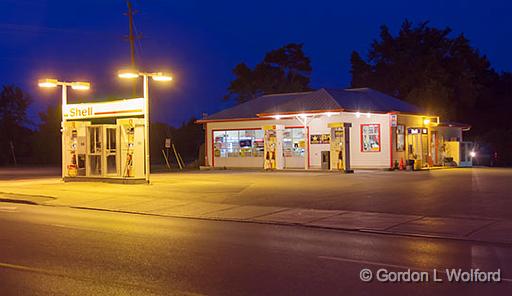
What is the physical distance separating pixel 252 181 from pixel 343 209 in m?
10.8

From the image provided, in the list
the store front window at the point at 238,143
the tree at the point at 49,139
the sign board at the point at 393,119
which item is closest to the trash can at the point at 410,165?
the sign board at the point at 393,119

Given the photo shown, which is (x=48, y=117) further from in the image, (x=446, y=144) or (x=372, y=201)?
(x=372, y=201)

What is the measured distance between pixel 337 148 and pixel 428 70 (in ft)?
89.4

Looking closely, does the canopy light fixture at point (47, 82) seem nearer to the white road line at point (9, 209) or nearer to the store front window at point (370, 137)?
the white road line at point (9, 209)

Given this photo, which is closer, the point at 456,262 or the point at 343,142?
the point at 456,262

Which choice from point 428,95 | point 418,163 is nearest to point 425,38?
point 428,95

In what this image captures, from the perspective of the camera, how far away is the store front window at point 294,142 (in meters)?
38.0

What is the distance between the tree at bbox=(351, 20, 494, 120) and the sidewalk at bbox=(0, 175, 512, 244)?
32.3 m

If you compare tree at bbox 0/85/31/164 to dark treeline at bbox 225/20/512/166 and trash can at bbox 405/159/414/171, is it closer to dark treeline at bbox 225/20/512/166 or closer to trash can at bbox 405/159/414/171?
dark treeline at bbox 225/20/512/166

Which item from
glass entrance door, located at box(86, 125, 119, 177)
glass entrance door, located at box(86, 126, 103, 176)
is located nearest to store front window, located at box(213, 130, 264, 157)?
glass entrance door, located at box(86, 125, 119, 177)

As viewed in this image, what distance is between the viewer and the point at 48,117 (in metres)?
73.6

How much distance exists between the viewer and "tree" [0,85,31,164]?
77125 millimetres

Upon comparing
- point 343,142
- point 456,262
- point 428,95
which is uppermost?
point 428,95

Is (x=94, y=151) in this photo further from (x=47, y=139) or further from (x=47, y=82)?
(x=47, y=139)
